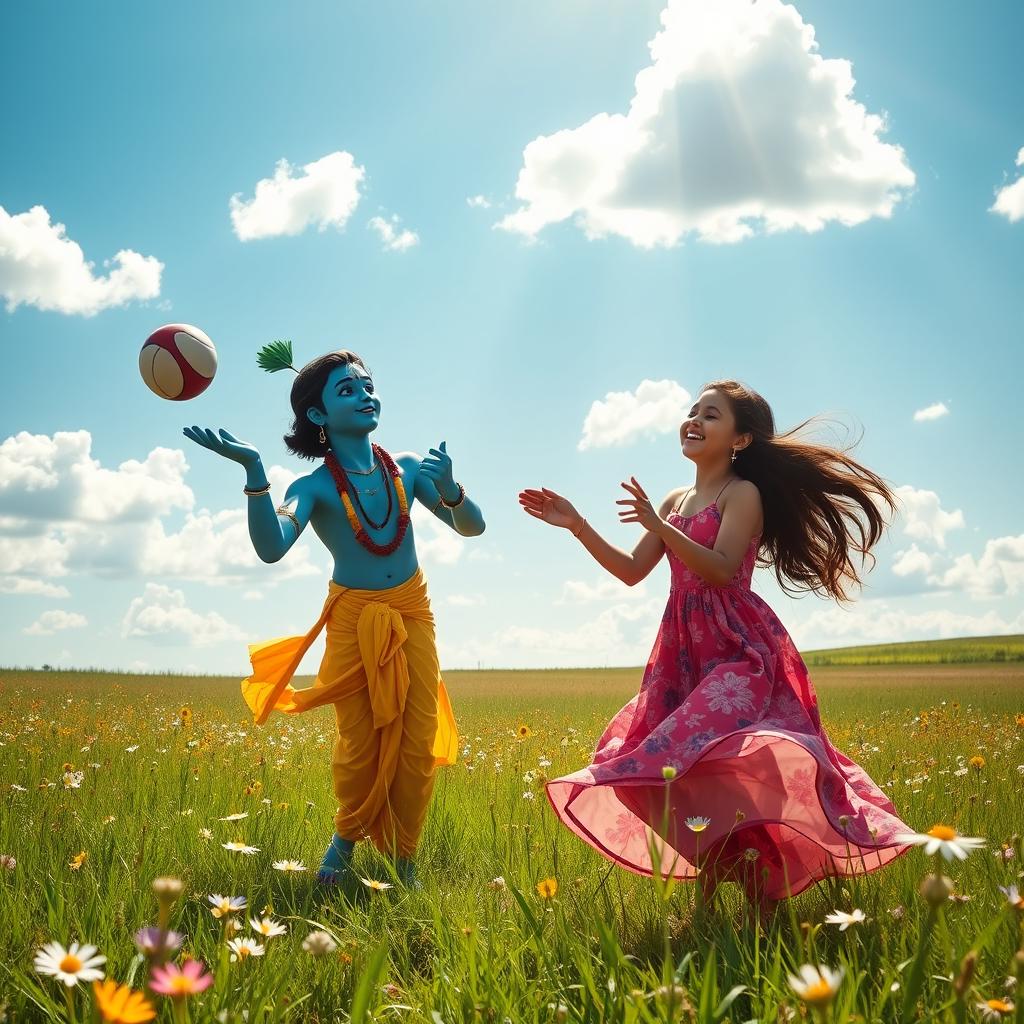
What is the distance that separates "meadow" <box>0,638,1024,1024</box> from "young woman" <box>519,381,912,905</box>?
0.22 metres

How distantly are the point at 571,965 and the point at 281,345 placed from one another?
4.24m

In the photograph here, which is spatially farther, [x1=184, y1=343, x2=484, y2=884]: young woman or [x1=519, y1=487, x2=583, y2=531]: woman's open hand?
[x1=184, y1=343, x2=484, y2=884]: young woman

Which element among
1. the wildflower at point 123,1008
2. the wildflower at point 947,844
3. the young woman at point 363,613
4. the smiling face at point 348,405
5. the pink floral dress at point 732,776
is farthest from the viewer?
the smiling face at point 348,405

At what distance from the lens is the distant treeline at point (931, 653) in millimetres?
46531

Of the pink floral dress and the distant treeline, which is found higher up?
the pink floral dress

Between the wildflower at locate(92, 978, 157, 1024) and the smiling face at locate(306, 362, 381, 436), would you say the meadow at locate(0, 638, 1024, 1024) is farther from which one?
the smiling face at locate(306, 362, 381, 436)

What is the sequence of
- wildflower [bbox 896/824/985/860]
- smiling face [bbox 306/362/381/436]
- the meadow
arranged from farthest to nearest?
smiling face [bbox 306/362/381/436], the meadow, wildflower [bbox 896/824/985/860]

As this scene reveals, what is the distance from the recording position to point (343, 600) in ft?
17.7

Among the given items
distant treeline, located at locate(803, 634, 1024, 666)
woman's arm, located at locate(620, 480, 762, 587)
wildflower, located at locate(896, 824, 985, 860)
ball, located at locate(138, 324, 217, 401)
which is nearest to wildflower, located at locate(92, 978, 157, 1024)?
wildflower, located at locate(896, 824, 985, 860)

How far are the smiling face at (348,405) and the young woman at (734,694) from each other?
1.31 metres

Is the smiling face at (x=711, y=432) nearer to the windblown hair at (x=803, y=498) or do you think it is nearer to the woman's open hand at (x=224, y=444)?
the windblown hair at (x=803, y=498)

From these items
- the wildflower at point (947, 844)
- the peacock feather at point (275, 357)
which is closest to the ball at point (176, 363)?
the peacock feather at point (275, 357)

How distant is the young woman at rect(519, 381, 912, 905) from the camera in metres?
3.68

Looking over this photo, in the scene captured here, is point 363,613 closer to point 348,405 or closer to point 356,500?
point 356,500
